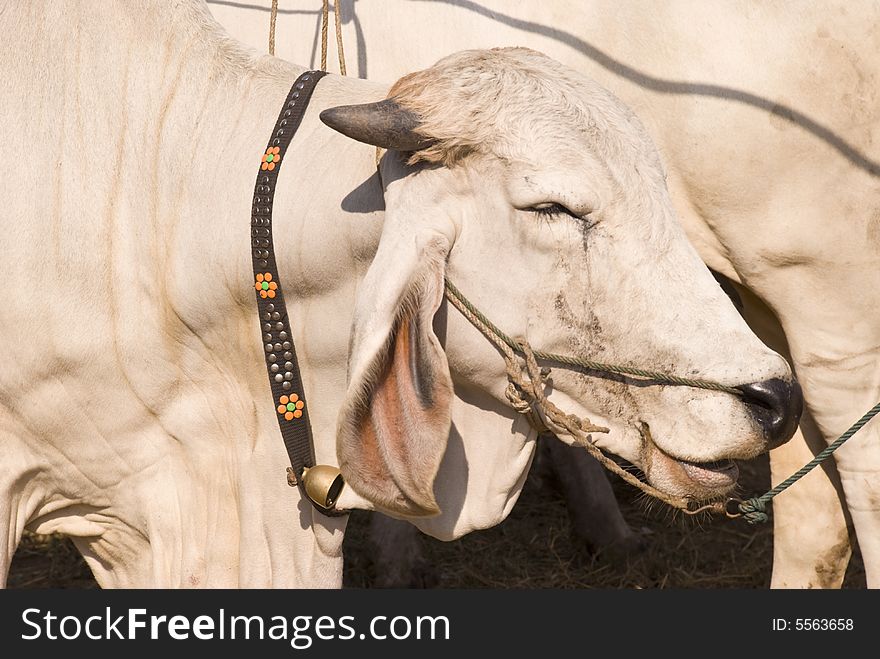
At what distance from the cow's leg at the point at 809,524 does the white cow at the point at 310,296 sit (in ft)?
4.93

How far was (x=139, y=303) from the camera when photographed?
2.71 m

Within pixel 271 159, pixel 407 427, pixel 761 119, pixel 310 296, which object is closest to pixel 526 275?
pixel 407 427

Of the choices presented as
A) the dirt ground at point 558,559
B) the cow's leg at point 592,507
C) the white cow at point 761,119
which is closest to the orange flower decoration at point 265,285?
the white cow at point 761,119

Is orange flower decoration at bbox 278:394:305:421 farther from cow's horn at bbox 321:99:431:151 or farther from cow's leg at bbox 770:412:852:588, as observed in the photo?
cow's leg at bbox 770:412:852:588

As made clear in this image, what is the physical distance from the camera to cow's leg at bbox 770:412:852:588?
12.6 ft

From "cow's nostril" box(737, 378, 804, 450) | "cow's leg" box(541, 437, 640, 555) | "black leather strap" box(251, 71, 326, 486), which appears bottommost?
"cow's nostril" box(737, 378, 804, 450)

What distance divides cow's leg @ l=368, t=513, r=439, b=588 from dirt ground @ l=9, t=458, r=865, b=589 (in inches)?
3.5

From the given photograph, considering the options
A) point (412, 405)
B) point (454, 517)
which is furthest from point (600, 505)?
point (412, 405)

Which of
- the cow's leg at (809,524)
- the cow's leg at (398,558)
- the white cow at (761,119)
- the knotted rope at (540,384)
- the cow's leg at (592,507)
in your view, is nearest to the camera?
the knotted rope at (540,384)

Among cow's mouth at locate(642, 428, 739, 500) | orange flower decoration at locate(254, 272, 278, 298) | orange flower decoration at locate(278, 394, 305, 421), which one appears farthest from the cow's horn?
cow's mouth at locate(642, 428, 739, 500)

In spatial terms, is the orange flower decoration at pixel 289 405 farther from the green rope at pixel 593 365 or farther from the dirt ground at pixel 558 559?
the dirt ground at pixel 558 559

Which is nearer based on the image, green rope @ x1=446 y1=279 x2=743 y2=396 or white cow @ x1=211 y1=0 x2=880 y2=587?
green rope @ x1=446 y1=279 x2=743 y2=396

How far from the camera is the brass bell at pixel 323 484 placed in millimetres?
2697

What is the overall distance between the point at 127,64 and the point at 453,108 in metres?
0.86
